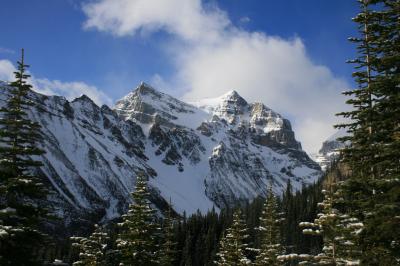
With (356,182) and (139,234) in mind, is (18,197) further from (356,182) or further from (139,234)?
(356,182)

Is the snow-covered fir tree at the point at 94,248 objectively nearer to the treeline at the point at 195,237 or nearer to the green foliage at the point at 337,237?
the treeline at the point at 195,237

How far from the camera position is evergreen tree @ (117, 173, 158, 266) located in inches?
1160

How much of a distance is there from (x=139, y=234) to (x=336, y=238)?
1610cm

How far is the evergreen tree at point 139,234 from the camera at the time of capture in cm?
2947

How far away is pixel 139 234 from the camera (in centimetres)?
3000

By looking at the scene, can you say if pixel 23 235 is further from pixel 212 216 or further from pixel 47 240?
pixel 212 216

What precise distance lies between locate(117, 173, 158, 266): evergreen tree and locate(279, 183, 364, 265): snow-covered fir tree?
577 inches

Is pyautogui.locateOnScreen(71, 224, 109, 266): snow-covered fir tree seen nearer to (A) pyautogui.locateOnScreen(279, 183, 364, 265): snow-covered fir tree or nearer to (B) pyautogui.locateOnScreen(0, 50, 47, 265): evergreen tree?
(B) pyautogui.locateOnScreen(0, 50, 47, 265): evergreen tree

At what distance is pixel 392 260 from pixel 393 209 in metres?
2.28

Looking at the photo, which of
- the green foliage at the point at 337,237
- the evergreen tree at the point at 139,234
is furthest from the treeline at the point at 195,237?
the green foliage at the point at 337,237

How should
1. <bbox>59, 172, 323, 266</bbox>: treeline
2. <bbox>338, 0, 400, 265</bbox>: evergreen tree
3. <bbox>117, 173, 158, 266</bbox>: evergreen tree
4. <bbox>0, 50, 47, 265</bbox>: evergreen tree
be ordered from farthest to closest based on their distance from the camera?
<bbox>59, 172, 323, 266</bbox>: treeline → <bbox>117, 173, 158, 266</bbox>: evergreen tree → <bbox>0, 50, 47, 265</bbox>: evergreen tree → <bbox>338, 0, 400, 265</bbox>: evergreen tree

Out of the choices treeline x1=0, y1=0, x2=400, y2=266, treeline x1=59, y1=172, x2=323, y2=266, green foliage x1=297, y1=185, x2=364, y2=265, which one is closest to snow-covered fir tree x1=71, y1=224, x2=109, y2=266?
treeline x1=59, y1=172, x2=323, y2=266

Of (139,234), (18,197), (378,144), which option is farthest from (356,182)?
(139,234)

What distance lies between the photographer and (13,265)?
18.6 m
